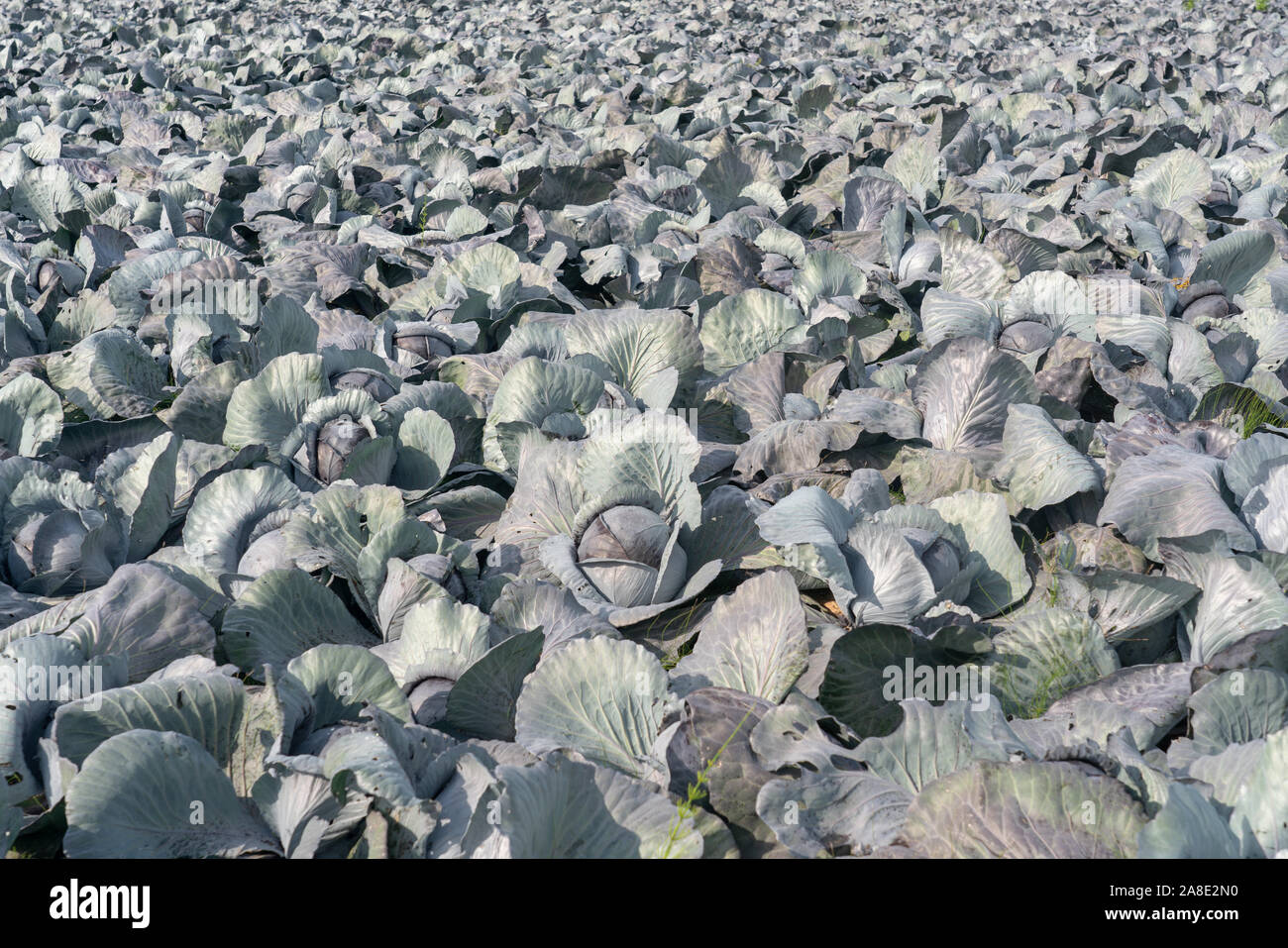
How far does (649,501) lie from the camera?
3008mm

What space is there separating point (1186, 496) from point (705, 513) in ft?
4.40

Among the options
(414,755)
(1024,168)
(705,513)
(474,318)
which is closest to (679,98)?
(1024,168)

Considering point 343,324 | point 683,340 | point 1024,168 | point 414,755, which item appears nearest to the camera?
point 414,755

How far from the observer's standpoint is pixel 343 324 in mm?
4465

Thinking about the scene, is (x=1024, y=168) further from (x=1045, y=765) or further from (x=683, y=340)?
(x=1045, y=765)

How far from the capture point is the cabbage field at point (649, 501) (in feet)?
6.86

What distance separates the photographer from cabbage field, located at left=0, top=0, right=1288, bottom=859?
6.86ft
